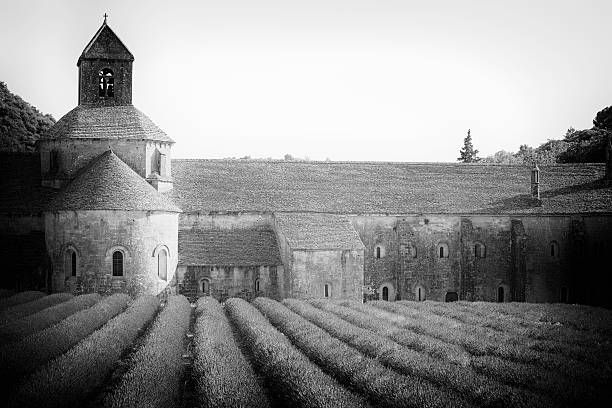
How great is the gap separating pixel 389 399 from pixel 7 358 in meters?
11.6

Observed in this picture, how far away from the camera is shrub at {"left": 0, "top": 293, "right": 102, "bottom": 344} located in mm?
25717

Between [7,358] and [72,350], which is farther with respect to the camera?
[72,350]

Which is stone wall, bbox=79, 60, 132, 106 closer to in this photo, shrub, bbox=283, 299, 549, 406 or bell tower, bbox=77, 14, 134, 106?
bell tower, bbox=77, 14, 134, 106

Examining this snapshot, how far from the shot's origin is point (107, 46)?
46625 mm

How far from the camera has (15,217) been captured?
144ft

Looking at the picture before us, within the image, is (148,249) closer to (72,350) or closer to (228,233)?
(228,233)

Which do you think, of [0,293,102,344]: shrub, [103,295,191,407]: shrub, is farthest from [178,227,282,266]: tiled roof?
[103,295,191,407]: shrub

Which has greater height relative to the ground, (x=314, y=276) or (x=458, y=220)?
(x=458, y=220)

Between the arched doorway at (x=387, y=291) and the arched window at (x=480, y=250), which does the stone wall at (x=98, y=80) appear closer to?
the arched doorway at (x=387, y=291)

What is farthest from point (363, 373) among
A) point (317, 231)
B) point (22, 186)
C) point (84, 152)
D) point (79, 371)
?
point (22, 186)

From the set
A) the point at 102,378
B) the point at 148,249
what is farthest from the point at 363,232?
the point at 102,378

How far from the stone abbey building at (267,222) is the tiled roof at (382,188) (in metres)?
0.15

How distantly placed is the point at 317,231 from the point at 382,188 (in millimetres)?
8650

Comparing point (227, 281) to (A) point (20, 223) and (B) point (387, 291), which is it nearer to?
(B) point (387, 291)
